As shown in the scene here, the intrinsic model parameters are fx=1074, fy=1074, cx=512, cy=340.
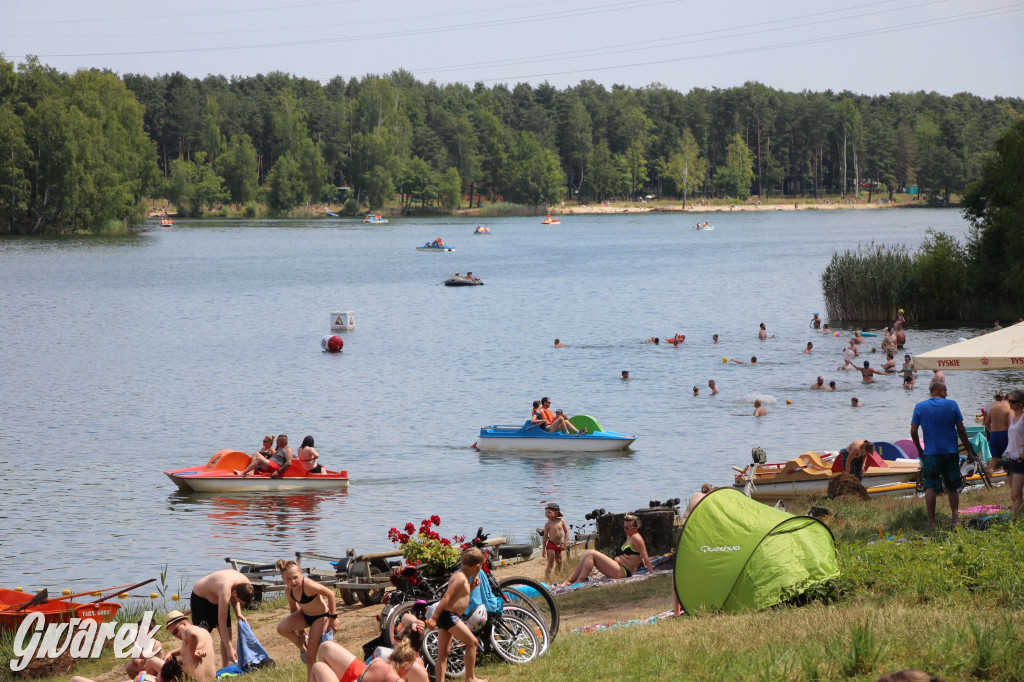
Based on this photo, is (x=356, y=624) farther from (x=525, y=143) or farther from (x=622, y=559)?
(x=525, y=143)

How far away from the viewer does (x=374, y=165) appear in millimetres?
155875

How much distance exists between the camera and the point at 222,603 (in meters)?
11.5

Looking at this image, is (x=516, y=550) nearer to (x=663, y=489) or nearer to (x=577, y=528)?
(x=577, y=528)

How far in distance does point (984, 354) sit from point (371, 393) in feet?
77.0

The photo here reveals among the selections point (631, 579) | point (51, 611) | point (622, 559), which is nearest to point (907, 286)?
point (622, 559)

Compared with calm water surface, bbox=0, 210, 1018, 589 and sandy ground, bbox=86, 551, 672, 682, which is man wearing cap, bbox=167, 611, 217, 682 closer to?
sandy ground, bbox=86, 551, 672, 682

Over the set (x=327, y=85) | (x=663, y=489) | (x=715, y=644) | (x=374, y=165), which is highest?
(x=327, y=85)

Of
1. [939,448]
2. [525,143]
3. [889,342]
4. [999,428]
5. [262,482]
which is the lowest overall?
[262,482]

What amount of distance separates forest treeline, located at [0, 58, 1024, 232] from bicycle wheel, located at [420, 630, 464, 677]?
5714 inches

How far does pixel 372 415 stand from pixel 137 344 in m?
20.4

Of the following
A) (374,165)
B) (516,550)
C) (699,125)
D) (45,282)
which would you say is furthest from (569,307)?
(699,125)

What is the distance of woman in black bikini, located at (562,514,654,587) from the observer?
13930 mm

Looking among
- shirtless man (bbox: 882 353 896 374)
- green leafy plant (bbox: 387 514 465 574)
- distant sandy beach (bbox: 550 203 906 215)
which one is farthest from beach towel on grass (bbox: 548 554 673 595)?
distant sandy beach (bbox: 550 203 906 215)

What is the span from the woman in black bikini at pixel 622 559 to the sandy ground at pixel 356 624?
164 centimetres
